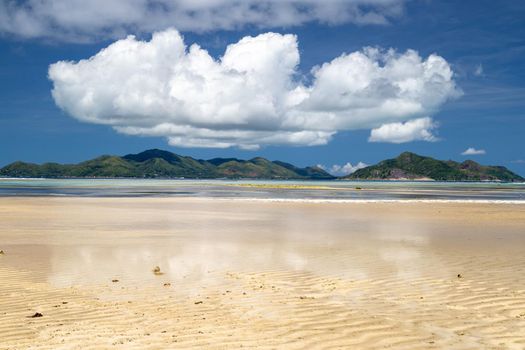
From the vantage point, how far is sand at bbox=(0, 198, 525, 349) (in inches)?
356

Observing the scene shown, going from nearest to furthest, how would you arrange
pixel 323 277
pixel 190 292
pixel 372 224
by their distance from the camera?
pixel 190 292 < pixel 323 277 < pixel 372 224

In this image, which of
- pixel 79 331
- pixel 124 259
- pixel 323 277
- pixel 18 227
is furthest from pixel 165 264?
pixel 18 227

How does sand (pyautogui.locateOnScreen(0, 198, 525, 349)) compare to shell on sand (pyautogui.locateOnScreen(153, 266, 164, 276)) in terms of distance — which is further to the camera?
shell on sand (pyautogui.locateOnScreen(153, 266, 164, 276))

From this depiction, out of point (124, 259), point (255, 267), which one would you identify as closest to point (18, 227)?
point (124, 259)

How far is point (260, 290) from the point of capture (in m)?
12.9

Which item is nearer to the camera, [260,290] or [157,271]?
[260,290]

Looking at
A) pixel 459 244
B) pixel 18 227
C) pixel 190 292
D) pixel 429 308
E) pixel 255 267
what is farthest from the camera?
pixel 18 227

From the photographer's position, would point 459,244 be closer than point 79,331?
No

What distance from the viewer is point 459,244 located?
72.9 ft

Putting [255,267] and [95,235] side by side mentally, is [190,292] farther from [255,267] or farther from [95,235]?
[95,235]

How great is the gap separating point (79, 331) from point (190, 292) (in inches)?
148

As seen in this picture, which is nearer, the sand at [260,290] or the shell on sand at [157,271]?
the sand at [260,290]

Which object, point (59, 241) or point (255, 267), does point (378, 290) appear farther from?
point (59, 241)

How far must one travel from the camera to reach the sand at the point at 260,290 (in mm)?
9053
